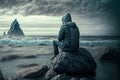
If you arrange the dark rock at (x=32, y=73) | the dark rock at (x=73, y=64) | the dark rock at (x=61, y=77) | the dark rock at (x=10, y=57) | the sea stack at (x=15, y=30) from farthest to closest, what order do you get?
1. the sea stack at (x=15, y=30)
2. the dark rock at (x=10, y=57)
3. the dark rock at (x=32, y=73)
4. the dark rock at (x=73, y=64)
5. the dark rock at (x=61, y=77)

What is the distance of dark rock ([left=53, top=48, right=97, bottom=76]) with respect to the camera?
8383 mm

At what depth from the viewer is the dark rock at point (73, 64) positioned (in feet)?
27.5

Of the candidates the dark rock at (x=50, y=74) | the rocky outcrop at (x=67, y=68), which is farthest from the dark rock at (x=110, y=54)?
the dark rock at (x=50, y=74)

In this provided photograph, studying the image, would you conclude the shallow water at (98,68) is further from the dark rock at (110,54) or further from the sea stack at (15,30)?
the sea stack at (15,30)

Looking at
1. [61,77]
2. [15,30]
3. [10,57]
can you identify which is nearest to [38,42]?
[15,30]

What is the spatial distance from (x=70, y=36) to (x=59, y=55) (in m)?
0.71

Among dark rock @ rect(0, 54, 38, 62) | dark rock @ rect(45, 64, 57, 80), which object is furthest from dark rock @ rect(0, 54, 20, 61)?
dark rock @ rect(45, 64, 57, 80)

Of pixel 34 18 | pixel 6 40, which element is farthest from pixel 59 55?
pixel 34 18

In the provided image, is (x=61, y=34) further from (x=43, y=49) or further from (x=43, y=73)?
(x=43, y=49)

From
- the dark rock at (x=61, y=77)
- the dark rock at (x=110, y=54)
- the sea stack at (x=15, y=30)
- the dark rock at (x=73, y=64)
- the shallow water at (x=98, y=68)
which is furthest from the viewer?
the sea stack at (x=15, y=30)

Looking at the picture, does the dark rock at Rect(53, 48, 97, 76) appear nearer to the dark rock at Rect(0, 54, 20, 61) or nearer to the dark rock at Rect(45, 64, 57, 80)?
the dark rock at Rect(45, 64, 57, 80)

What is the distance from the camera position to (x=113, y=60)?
11102 millimetres

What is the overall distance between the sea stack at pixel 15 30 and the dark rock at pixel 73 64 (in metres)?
7.32

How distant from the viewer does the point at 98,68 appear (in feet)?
31.9
